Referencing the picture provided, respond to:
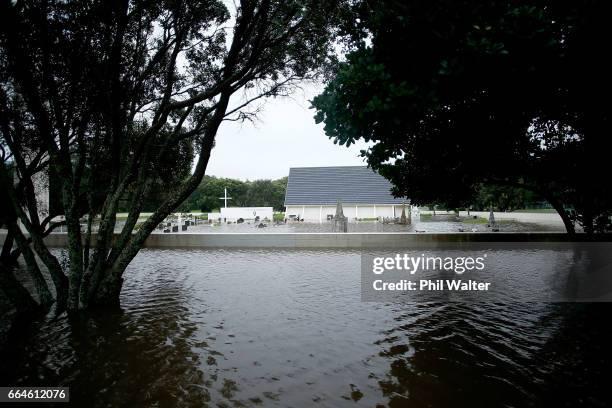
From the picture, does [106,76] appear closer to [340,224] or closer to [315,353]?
[315,353]

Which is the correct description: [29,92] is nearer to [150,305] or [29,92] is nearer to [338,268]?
[150,305]

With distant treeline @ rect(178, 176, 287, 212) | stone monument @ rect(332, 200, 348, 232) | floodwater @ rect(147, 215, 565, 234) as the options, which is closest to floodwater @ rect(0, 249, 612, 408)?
stone monument @ rect(332, 200, 348, 232)

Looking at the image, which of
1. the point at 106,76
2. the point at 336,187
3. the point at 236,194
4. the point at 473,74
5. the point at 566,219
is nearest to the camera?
the point at 473,74

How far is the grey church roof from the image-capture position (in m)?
39.5

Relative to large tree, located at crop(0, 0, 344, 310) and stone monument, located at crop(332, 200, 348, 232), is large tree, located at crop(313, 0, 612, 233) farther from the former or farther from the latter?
stone monument, located at crop(332, 200, 348, 232)

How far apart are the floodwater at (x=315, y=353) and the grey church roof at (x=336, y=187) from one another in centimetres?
3024

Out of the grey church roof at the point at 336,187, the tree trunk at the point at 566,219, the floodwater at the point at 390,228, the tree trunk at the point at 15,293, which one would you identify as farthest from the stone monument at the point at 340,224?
the tree trunk at the point at 15,293

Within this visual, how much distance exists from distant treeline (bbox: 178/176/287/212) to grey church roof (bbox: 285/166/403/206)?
19682 millimetres

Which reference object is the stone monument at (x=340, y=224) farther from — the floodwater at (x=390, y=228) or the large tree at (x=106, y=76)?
the large tree at (x=106, y=76)

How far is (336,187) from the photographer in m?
41.6

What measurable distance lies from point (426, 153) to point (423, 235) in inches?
439

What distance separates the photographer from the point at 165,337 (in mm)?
6578

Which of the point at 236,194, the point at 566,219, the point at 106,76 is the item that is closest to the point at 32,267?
the point at 106,76

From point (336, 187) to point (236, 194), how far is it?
31802 mm
